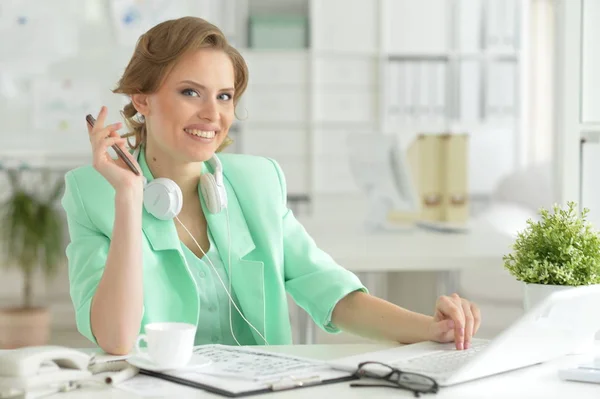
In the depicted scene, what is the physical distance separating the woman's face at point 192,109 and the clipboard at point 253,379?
466mm

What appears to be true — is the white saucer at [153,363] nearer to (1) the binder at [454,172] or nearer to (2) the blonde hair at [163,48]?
(2) the blonde hair at [163,48]

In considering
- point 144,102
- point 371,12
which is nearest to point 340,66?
point 371,12

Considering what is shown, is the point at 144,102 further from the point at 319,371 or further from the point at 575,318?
the point at 575,318

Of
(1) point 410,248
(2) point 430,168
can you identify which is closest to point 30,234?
(2) point 430,168

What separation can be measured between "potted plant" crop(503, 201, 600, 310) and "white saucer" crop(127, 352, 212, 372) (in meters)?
0.56

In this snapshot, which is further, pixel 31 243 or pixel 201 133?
pixel 31 243

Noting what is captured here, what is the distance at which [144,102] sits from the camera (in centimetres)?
168

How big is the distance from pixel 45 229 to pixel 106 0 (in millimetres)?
1524

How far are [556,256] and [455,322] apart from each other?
0.21 m

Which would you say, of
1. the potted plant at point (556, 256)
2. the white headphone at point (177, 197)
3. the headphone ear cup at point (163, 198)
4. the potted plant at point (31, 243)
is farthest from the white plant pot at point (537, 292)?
the potted plant at point (31, 243)

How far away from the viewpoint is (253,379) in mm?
1120

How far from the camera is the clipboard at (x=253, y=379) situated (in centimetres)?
109

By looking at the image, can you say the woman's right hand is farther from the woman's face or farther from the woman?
the woman's face

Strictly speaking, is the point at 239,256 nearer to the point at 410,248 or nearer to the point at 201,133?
the point at 201,133
